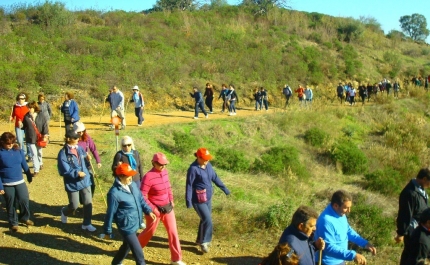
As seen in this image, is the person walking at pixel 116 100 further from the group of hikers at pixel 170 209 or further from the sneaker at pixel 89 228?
the sneaker at pixel 89 228

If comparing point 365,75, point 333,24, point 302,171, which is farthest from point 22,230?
point 333,24

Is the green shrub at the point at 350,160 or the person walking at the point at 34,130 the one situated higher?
the person walking at the point at 34,130

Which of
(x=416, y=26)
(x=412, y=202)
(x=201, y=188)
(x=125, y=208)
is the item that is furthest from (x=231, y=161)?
(x=416, y=26)

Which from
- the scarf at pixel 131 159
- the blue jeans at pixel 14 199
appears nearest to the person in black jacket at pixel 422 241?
the scarf at pixel 131 159

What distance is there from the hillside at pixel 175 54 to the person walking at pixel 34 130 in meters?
9.60

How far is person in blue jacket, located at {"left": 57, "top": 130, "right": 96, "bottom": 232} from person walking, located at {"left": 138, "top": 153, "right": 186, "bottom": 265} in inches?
49.2

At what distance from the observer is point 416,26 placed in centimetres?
8494

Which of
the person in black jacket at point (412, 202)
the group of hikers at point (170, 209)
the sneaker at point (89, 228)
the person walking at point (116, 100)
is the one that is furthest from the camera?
the person walking at point (116, 100)

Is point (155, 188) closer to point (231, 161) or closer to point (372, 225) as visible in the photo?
point (372, 225)

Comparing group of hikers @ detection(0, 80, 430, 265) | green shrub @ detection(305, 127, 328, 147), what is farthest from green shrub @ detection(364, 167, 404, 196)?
group of hikers @ detection(0, 80, 430, 265)

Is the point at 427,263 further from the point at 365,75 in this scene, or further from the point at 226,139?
the point at 365,75

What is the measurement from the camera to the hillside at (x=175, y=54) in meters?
23.8

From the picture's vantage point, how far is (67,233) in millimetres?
7641

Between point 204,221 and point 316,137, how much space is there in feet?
46.0
